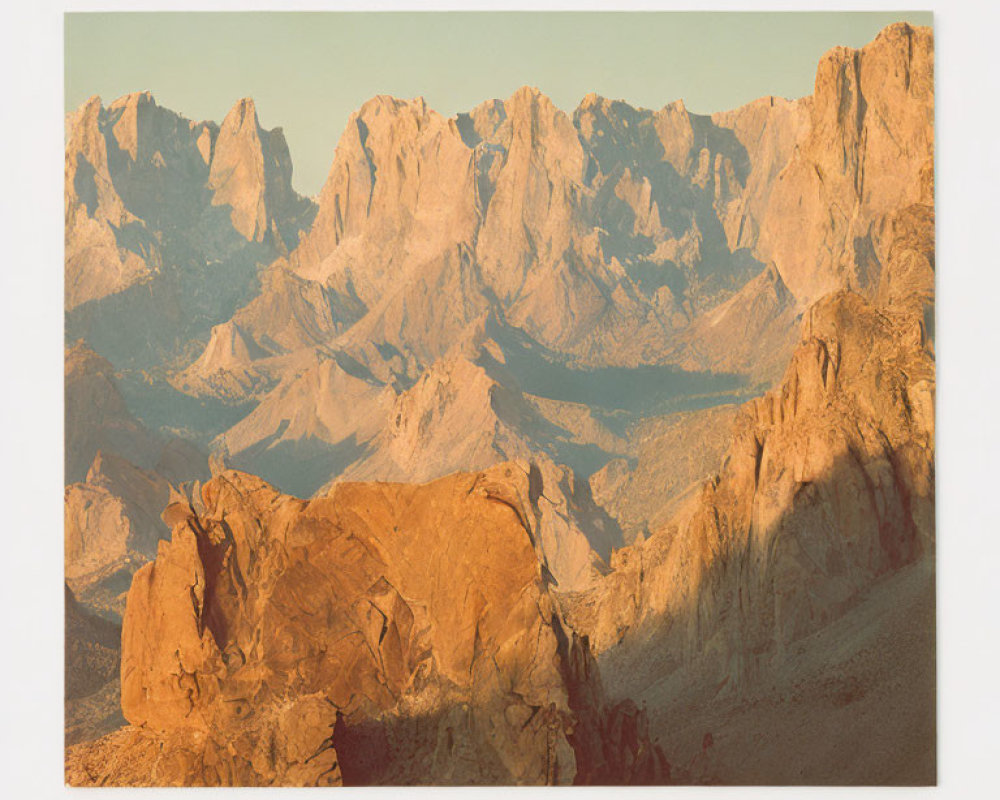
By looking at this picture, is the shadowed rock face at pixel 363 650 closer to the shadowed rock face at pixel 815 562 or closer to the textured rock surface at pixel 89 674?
the textured rock surface at pixel 89 674

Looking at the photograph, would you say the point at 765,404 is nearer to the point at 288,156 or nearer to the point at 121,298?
the point at 288,156

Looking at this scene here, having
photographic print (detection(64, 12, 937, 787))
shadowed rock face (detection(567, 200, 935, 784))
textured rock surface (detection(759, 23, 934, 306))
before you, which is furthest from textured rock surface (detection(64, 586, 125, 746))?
textured rock surface (detection(759, 23, 934, 306))

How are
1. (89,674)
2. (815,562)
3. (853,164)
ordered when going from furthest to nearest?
(853,164) < (89,674) < (815,562)

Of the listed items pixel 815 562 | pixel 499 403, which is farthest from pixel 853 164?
pixel 499 403

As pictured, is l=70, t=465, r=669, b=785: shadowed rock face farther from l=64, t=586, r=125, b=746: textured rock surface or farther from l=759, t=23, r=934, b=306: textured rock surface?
l=759, t=23, r=934, b=306: textured rock surface

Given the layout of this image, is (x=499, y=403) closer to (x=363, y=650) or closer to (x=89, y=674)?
(x=363, y=650)

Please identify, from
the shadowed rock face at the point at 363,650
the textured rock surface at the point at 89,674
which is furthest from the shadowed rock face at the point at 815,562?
the textured rock surface at the point at 89,674
